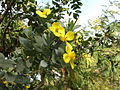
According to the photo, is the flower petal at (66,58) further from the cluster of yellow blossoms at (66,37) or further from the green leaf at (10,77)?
the green leaf at (10,77)


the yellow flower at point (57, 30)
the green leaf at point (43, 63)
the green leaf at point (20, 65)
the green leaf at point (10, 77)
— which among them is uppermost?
the yellow flower at point (57, 30)

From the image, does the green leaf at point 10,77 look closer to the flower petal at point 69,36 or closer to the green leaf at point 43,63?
the green leaf at point 43,63

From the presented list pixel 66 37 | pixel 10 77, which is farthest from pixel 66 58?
pixel 10 77

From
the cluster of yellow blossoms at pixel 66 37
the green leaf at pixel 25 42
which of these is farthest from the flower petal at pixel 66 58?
the green leaf at pixel 25 42

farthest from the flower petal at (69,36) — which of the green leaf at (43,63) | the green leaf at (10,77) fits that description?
the green leaf at (10,77)

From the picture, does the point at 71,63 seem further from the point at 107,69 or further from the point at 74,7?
the point at 74,7

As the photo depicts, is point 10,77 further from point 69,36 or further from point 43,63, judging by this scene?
point 69,36

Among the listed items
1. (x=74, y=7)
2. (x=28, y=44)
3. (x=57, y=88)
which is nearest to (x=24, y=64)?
(x=28, y=44)

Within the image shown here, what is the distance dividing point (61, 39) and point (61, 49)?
4cm

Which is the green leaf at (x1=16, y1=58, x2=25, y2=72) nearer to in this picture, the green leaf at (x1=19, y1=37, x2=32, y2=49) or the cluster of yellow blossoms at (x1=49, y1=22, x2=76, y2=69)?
the green leaf at (x1=19, y1=37, x2=32, y2=49)

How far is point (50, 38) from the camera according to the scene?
828 mm

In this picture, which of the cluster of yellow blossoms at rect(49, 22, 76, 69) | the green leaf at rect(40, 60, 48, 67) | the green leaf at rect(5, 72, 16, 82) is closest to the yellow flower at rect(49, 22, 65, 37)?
the cluster of yellow blossoms at rect(49, 22, 76, 69)

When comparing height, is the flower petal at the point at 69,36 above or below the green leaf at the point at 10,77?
above

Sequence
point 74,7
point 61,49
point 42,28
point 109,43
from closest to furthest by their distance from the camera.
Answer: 1. point 61,49
2. point 42,28
3. point 109,43
4. point 74,7
